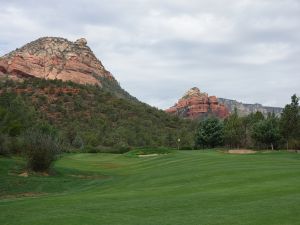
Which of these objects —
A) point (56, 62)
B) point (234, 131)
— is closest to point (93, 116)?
A: point (234, 131)

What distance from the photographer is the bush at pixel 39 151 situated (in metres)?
34.6

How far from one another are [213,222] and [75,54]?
178018 mm

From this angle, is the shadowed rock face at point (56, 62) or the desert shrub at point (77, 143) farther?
the shadowed rock face at point (56, 62)

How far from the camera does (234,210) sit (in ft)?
45.2

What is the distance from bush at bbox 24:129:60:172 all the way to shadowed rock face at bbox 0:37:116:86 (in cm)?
12423

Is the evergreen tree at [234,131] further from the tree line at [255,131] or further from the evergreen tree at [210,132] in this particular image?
the evergreen tree at [210,132]

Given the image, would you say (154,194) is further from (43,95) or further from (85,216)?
(43,95)

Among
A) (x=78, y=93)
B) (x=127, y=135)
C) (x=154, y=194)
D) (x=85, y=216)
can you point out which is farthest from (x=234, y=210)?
(x=78, y=93)

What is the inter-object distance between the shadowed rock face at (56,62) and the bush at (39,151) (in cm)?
12423

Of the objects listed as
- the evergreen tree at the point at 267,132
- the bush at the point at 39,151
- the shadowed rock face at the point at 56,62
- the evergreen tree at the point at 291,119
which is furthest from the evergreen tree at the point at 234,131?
the shadowed rock face at the point at 56,62

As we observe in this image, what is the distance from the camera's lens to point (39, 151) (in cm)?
3447

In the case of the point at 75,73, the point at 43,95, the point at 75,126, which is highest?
the point at 75,73

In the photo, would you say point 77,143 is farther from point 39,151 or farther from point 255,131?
point 39,151

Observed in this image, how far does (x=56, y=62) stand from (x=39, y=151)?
146873 millimetres
